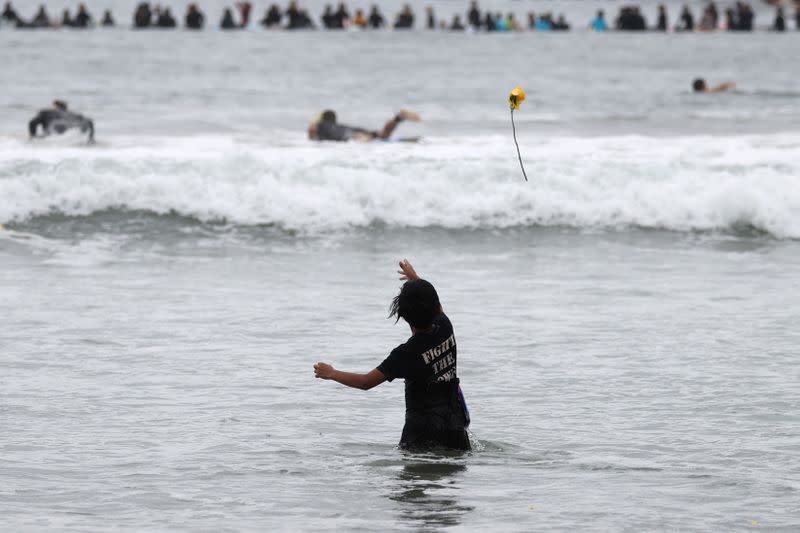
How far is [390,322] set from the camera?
1092 centimetres

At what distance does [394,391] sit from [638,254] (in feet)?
21.1

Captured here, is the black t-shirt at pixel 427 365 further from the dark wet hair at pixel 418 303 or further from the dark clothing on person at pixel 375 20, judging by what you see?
the dark clothing on person at pixel 375 20

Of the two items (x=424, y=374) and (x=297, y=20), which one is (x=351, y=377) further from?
(x=297, y=20)

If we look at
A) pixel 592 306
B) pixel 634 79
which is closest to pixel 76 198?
pixel 592 306

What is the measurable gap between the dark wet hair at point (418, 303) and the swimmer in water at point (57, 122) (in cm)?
1518

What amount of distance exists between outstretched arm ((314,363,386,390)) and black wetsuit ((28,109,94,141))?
50.2 ft

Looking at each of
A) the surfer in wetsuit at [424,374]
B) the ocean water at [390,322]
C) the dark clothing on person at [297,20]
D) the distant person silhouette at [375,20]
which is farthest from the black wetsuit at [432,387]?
the distant person silhouette at [375,20]

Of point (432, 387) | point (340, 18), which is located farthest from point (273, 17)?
point (432, 387)

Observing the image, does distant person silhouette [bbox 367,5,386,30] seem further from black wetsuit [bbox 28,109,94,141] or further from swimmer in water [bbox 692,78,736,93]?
black wetsuit [bbox 28,109,94,141]

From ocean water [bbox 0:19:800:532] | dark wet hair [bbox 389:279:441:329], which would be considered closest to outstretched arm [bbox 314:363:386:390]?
dark wet hair [bbox 389:279:441:329]

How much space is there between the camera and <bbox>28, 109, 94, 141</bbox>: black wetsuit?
69.8 ft

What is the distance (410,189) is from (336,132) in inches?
181

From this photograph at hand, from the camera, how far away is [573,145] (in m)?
22.8

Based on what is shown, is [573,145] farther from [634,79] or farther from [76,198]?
[634,79]
